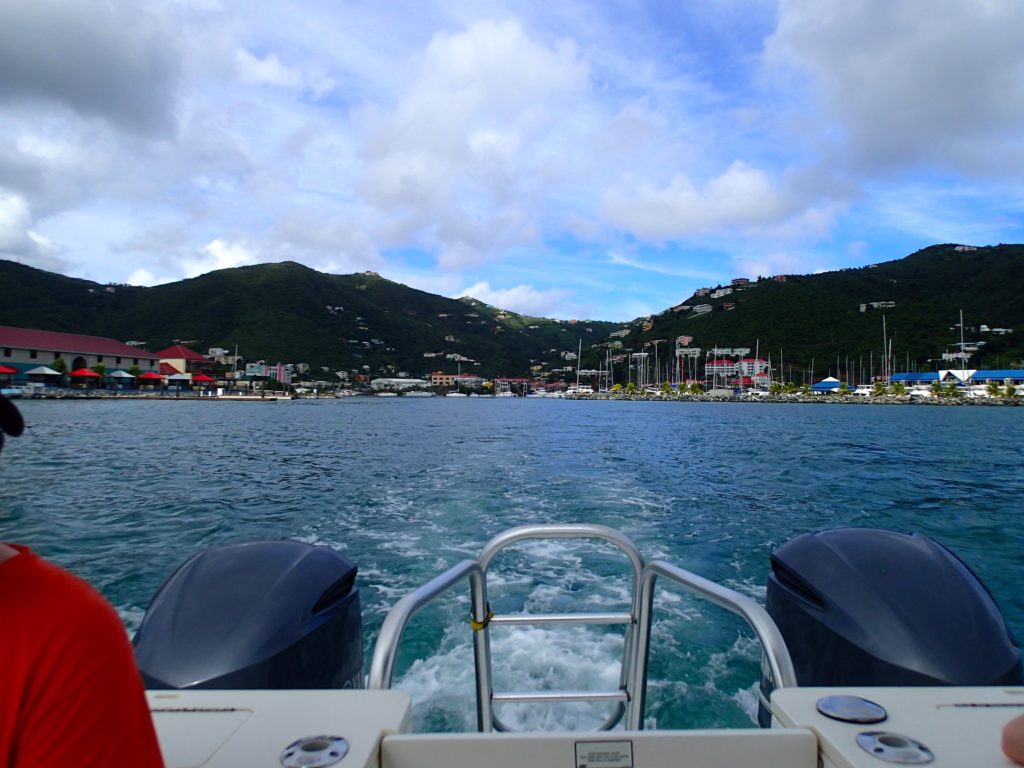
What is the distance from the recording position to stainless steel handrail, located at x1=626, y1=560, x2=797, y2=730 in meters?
1.57

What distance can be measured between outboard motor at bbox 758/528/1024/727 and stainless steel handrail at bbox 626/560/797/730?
339mm

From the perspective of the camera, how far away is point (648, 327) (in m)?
177

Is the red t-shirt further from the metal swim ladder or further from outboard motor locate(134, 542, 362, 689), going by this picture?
outboard motor locate(134, 542, 362, 689)

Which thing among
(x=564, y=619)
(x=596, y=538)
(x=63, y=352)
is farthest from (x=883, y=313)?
(x=564, y=619)

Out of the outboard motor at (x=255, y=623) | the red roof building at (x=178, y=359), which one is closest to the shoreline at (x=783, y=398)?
the red roof building at (x=178, y=359)

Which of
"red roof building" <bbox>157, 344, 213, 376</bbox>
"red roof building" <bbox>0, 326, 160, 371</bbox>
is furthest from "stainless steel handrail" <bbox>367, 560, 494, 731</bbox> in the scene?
"red roof building" <bbox>157, 344, 213, 376</bbox>

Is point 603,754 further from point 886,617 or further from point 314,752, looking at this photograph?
point 886,617

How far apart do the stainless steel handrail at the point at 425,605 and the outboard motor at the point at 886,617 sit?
3.00 ft

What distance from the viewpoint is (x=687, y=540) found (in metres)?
7.80

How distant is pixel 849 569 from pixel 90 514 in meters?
10.8

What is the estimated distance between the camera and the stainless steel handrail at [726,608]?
5.15 feet

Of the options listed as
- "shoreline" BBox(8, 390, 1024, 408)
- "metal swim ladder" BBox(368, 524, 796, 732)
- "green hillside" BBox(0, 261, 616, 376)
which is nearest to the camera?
"metal swim ladder" BBox(368, 524, 796, 732)

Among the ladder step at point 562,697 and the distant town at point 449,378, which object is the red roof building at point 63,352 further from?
the ladder step at point 562,697

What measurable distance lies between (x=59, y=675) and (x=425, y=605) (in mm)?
1110
